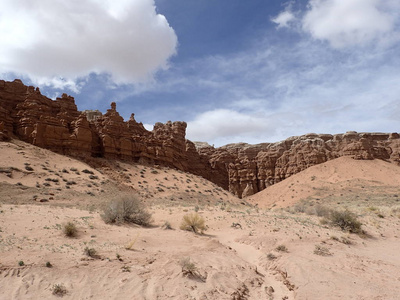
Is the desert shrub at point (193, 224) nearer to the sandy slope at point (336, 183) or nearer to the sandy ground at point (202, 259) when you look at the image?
the sandy ground at point (202, 259)

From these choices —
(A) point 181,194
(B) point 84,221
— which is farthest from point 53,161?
(B) point 84,221

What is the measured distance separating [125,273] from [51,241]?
10.8 feet

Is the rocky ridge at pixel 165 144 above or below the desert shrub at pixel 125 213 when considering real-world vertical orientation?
above

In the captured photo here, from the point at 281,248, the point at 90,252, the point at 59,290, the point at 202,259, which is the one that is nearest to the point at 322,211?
the point at 281,248

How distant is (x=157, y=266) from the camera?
8.09 m

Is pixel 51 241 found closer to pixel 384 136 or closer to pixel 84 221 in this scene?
pixel 84 221

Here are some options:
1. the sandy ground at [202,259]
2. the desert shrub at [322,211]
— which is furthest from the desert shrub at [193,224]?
the desert shrub at [322,211]

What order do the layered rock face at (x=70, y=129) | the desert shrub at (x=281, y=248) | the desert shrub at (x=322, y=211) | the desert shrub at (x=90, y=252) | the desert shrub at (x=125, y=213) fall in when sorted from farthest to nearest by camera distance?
1. the layered rock face at (x=70, y=129)
2. the desert shrub at (x=322, y=211)
3. the desert shrub at (x=125, y=213)
4. the desert shrub at (x=281, y=248)
5. the desert shrub at (x=90, y=252)

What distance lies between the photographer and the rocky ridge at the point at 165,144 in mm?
38750

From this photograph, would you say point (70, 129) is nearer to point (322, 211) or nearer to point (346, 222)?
point (322, 211)

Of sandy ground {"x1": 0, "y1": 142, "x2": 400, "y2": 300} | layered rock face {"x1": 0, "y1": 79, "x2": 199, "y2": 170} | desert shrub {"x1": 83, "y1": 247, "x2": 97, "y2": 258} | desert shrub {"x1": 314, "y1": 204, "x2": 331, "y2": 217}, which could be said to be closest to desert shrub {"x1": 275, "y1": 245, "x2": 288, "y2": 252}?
sandy ground {"x1": 0, "y1": 142, "x2": 400, "y2": 300}

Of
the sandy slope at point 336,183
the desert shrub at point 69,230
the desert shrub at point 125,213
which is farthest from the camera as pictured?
the sandy slope at point 336,183

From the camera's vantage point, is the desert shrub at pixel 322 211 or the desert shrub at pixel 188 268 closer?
the desert shrub at pixel 188 268

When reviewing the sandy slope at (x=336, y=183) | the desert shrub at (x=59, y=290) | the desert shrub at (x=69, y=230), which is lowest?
the desert shrub at (x=59, y=290)
